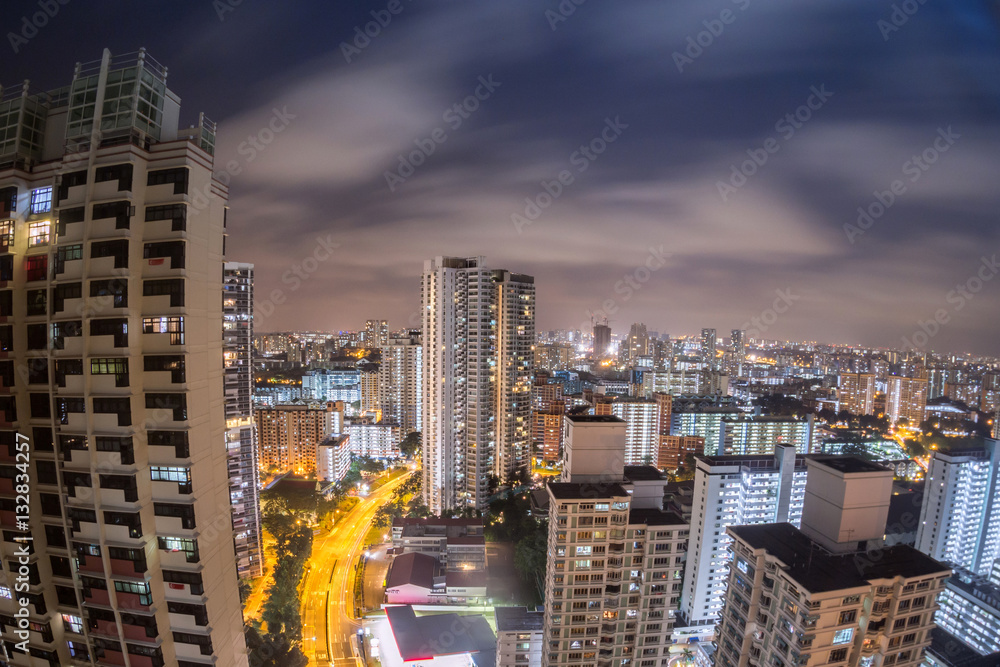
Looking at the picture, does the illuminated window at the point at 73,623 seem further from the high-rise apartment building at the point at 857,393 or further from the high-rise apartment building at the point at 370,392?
the high-rise apartment building at the point at 857,393

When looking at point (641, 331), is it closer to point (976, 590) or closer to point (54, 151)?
point (976, 590)

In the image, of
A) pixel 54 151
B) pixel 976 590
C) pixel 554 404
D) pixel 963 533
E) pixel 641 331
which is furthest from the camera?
pixel 641 331

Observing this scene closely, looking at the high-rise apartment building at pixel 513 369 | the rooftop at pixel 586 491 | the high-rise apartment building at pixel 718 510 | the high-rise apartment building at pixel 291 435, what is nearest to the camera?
the rooftop at pixel 586 491

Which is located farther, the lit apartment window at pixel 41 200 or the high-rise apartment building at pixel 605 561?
the high-rise apartment building at pixel 605 561

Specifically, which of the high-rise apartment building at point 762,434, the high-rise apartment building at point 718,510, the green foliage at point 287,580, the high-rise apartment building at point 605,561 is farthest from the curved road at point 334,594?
the high-rise apartment building at point 762,434

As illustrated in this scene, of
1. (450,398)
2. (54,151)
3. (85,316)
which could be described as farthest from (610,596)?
(450,398)

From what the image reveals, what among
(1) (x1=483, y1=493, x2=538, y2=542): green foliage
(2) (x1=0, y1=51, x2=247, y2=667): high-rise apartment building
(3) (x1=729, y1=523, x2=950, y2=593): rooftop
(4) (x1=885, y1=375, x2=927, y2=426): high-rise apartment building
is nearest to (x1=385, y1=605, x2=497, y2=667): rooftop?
(1) (x1=483, y1=493, x2=538, y2=542): green foliage

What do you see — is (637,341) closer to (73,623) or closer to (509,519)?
(509,519)
